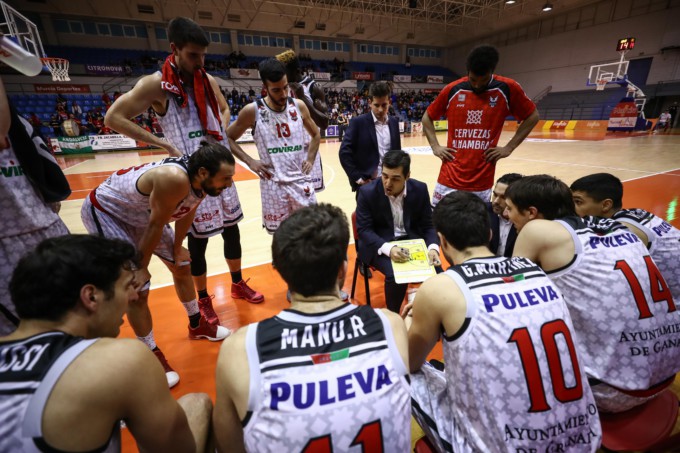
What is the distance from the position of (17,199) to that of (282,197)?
6.35 ft

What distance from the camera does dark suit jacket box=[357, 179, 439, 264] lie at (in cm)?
288

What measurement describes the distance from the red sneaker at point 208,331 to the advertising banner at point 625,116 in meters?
22.9

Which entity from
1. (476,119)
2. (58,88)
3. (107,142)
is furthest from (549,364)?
(58,88)

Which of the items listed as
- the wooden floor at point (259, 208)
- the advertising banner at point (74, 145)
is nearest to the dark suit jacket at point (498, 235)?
the wooden floor at point (259, 208)

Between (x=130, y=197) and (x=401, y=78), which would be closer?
(x=130, y=197)

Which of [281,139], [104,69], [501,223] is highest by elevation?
[104,69]

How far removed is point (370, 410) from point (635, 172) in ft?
31.8

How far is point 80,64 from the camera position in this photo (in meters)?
20.4

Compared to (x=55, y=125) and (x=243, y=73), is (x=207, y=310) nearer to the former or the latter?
(x=55, y=125)

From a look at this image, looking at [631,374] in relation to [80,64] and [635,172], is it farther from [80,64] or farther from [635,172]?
[80,64]

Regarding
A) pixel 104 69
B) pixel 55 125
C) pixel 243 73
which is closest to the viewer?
pixel 55 125

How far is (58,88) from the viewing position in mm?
19547

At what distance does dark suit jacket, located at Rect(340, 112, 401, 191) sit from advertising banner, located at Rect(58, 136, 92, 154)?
688 inches

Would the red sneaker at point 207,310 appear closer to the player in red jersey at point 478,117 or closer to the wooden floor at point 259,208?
the wooden floor at point 259,208
